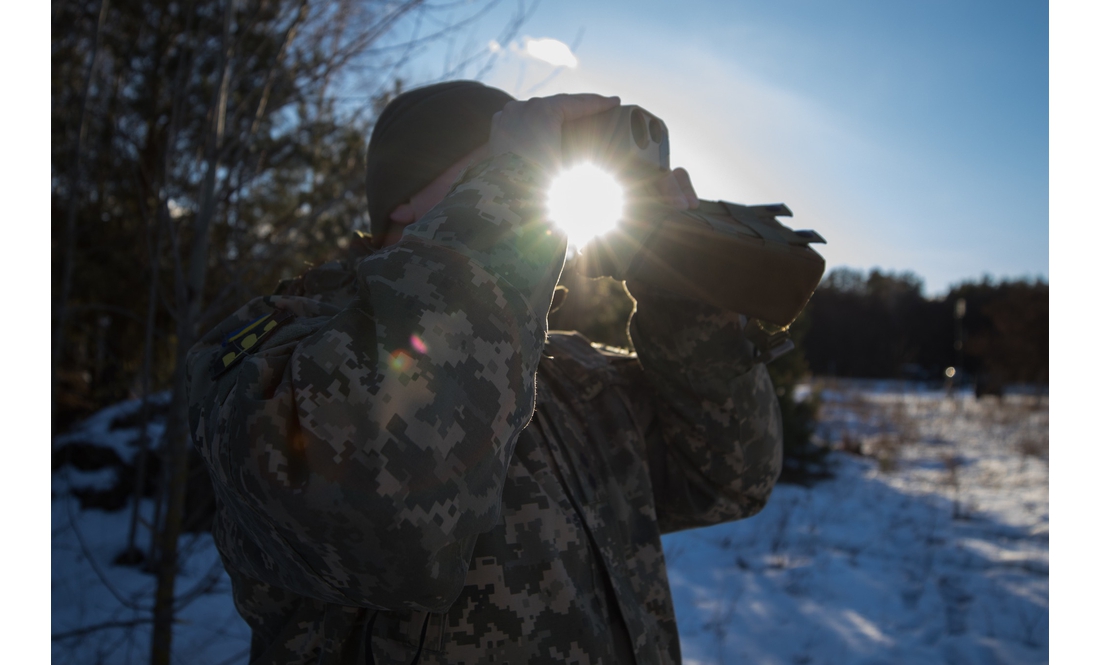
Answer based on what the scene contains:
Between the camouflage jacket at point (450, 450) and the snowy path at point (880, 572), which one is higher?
the camouflage jacket at point (450, 450)

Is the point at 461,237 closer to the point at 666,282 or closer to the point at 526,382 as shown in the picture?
the point at 526,382

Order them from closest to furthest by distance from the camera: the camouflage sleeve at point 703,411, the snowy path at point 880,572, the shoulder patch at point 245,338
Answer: the shoulder patch at point 245,338
the camouflage sleeve at point 703,411
the snowy path at point 880,572

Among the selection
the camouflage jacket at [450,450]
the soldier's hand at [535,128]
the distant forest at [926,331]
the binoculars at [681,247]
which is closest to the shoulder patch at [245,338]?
the camouflage jacket at [450,450]

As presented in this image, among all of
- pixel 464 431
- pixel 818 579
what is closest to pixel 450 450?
pixel 464 431

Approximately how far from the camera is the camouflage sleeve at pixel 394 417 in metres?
0.77

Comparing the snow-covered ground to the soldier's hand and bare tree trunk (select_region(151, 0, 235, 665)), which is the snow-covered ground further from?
the soldier's hand

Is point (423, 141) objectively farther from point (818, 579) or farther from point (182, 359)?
point (818, 579)

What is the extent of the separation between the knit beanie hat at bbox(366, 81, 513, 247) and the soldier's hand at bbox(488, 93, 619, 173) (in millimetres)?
402

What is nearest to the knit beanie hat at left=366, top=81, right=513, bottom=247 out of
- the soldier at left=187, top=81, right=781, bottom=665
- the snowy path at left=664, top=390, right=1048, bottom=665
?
the soldier at left=187, top=81, right=781, bottom=665

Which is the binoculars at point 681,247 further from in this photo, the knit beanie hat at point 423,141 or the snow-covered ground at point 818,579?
the snow-covered ground at point 818,579

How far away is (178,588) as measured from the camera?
4.25m

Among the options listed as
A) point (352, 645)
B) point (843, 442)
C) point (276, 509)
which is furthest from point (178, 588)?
point (843, 442)

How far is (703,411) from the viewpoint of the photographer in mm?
1428

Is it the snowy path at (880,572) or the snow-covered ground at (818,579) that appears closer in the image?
the snow-covered ground at (818,579)
